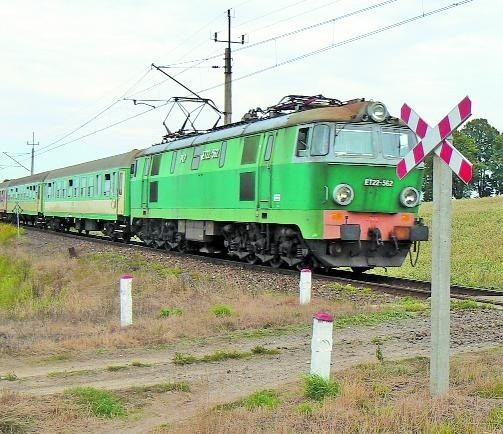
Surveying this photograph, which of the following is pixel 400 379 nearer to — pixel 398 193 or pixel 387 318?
pixel 387 318

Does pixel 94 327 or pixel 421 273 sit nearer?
pixel 94 327

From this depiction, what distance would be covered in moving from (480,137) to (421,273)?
86289 mm

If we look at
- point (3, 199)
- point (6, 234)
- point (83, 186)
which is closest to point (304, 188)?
point (83, 186)

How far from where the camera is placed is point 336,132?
15.2 metres

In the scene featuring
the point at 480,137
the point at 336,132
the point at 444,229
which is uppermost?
the point at 480,137

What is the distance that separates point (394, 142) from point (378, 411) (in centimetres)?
1079

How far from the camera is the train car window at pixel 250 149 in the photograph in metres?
17.3

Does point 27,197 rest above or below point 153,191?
above

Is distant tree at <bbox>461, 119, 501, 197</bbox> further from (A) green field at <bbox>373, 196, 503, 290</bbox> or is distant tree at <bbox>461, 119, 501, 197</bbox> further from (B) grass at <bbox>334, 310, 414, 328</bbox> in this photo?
(B) grass at <bbox>334, 310, 414, 328</bbox>

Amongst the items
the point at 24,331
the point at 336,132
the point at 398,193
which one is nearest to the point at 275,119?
the point at 336,132

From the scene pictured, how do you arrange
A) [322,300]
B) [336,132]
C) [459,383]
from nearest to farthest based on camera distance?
[459,383]
[322,300]
[336,132]

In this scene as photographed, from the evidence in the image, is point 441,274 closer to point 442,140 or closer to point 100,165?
point 442,140

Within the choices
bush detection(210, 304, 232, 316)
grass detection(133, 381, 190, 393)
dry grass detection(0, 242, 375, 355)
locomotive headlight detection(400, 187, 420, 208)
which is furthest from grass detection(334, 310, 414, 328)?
locomotive headlight detection(400, 187, 420, 208)

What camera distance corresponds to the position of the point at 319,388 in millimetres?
6461
